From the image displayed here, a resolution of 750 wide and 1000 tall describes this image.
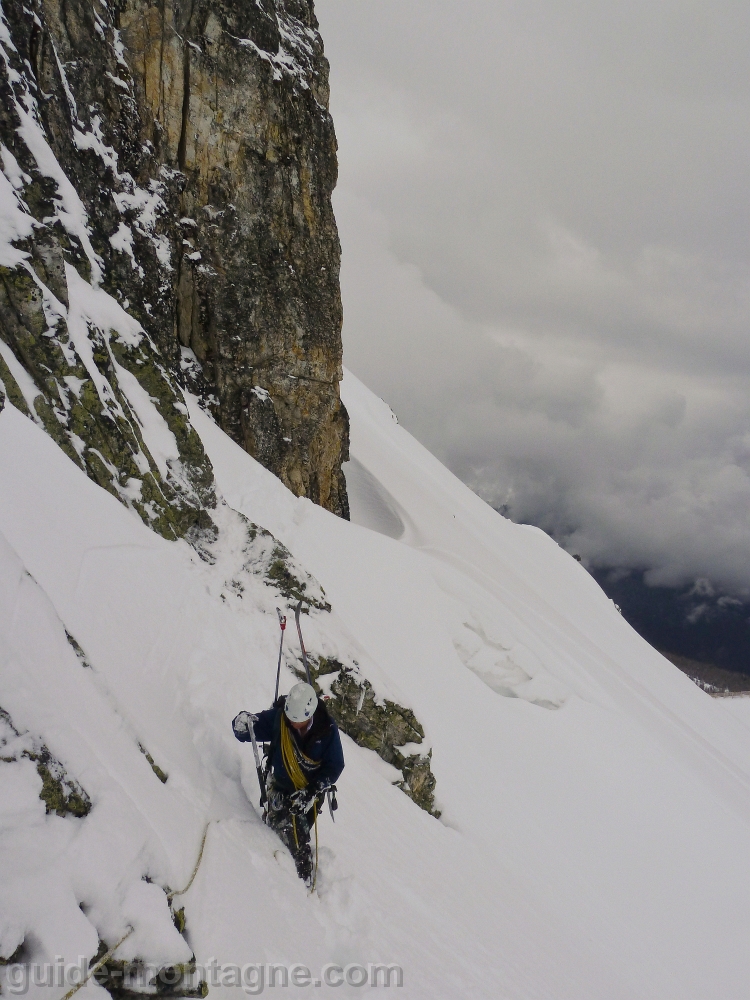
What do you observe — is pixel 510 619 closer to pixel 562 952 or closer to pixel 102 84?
pixel 562 952

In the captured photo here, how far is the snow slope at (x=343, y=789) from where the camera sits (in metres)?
4.03

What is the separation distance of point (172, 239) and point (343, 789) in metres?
16.8

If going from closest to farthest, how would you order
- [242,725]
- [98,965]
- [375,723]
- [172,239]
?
[98,965] < [242,725] < [375,723] < [172,239]

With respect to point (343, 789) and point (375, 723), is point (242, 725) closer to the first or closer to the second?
point (343, 789)

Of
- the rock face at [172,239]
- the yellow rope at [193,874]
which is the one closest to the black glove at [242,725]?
the yellow rope at [193,874]

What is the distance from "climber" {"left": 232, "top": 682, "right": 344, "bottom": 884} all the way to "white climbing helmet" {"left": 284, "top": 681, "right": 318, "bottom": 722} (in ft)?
0.22

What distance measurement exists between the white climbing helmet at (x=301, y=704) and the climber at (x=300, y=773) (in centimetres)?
7

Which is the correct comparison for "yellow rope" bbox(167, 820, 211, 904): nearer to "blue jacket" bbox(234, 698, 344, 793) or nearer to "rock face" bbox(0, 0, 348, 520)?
"blue jacket" bbox(234, 698, 344, 793)

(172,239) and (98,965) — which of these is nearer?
(98,965)

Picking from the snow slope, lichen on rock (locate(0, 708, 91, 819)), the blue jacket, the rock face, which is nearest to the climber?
the blue jacket

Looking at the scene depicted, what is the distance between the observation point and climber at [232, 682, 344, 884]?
5809 mm

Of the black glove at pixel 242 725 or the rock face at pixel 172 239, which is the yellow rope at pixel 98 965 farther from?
the rock face at pixel 172 239

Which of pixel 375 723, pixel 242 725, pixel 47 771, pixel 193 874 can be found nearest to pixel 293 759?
pixel 242 725

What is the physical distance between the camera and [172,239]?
18484 millimetres
